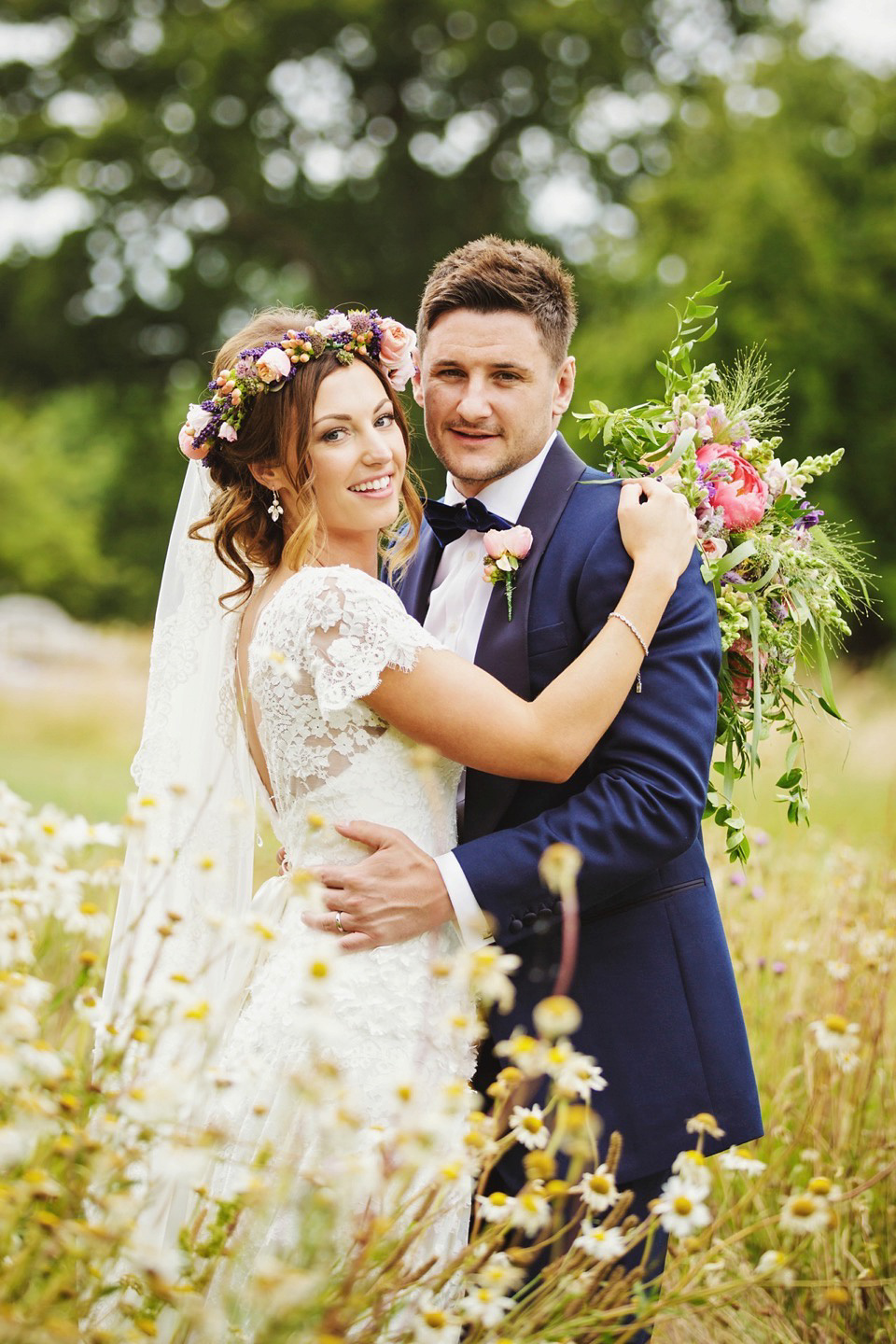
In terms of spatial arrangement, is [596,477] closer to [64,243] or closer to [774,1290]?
[774,1290]

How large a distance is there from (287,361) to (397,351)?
1.05 feet

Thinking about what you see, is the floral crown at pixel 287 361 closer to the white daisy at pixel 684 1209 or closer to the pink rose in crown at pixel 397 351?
the pink rose in crown at pixel 397 351

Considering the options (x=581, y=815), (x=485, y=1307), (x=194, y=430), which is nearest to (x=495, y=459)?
(x=194, y=430)

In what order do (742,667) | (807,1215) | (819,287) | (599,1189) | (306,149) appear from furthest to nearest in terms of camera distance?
(306,149)
(819,287)
(742,667)
(599,1189)
(807,1215)

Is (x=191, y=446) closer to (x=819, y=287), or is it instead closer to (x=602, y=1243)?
(x=602, y=1243)

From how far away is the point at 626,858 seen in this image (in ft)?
9.87

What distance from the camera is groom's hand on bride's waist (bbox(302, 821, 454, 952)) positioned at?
3.03 m

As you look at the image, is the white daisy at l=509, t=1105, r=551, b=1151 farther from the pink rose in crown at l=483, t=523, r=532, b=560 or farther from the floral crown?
the floral crown

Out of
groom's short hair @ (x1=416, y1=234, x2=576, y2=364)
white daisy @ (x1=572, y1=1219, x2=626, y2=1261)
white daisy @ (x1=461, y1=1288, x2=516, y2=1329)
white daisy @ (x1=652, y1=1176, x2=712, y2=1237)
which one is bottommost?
white daisy @ (x1=461, y1=1288, x2=516, y2=1329)

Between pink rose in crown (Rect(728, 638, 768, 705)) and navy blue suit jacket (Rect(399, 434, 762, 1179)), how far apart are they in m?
0.29

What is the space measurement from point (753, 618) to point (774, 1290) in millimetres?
2178

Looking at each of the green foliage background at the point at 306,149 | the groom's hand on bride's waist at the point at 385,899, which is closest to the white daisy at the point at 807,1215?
the groom's hand on bride's waist at the point at 385,899

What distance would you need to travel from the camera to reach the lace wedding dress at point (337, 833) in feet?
9.66

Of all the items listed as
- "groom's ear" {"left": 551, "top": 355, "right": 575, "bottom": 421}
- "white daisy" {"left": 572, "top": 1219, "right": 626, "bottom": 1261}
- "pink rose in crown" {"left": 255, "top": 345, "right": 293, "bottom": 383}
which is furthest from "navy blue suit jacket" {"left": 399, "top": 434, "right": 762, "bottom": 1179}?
"white daisy" {"left": 572, "top": 1219, "right": 626, "bottom": 1261}
